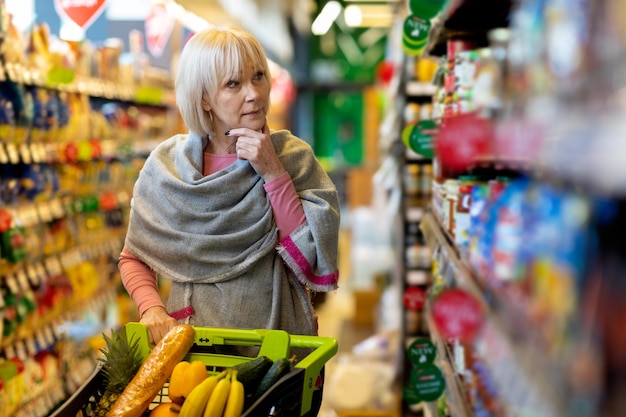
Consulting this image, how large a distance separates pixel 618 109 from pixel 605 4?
0.19 metres

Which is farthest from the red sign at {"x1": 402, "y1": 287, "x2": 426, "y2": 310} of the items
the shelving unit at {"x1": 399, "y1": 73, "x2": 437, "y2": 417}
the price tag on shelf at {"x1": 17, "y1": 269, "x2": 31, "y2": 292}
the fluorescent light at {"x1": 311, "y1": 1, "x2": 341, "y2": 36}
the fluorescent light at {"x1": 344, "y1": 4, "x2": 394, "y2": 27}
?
the fluorescent light at {"x1": 311, "y1": 1, "x2": 341, "y2": 36}

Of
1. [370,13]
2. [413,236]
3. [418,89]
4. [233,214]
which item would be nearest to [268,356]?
[233,214]

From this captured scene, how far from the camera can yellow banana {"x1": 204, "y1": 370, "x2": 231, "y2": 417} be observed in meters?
1.76

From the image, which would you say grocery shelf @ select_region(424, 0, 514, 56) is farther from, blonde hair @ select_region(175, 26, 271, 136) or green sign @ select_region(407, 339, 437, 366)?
green sign @ select_region(407, 339, 437, 366)

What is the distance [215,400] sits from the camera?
5.78 feet

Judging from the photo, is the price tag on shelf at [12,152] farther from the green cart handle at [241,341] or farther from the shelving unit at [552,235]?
the shelving unit at [552,235]

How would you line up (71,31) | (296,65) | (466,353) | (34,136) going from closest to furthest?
1. (466,353)
2. (34,136)
3. (71,31)
4. (296,65)

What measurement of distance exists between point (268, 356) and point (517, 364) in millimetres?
875

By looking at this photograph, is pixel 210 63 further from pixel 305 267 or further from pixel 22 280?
pixel 22 280

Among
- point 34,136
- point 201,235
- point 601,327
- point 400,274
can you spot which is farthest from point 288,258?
point 400,274

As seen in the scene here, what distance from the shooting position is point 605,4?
1003mm

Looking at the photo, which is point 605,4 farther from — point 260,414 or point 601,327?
point 260,414

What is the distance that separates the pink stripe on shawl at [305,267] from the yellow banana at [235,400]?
537 millimetres

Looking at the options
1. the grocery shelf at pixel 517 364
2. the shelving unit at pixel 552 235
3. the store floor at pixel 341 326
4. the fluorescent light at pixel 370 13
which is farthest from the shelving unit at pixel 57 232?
the fluorescent light at pixel 370 13
